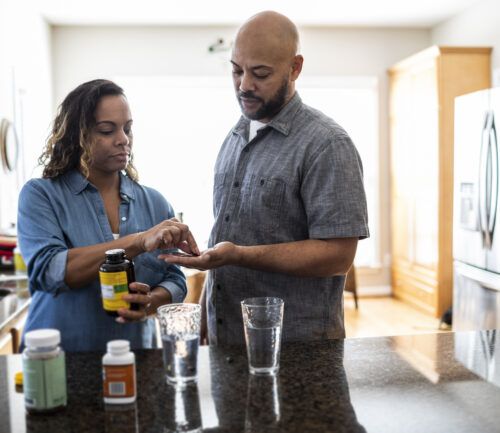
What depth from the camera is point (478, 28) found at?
503 cm

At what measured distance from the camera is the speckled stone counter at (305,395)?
3.10 ft

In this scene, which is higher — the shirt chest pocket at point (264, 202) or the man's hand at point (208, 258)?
the shirt chest pocket at point (264, 202)

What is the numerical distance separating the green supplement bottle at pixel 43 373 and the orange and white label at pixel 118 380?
0.24ft

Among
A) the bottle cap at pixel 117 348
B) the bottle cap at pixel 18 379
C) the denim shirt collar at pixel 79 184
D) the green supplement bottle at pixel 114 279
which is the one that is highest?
the denim shirt collar at pixel 79 184

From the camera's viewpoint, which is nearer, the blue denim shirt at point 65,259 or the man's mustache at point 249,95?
the blue denim shirt at point 65,259

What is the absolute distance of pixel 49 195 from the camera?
1480mm

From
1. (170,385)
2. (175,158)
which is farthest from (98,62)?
(170,385)

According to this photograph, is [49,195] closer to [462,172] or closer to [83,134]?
[83,134]

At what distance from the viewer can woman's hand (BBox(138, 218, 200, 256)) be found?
1.40m

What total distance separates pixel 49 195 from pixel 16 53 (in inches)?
126

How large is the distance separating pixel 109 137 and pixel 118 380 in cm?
75

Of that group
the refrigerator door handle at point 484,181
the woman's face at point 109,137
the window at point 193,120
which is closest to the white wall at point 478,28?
the window at point 193,120

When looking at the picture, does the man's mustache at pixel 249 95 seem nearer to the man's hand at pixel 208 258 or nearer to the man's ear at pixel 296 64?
the man's ear at pixel 296 64

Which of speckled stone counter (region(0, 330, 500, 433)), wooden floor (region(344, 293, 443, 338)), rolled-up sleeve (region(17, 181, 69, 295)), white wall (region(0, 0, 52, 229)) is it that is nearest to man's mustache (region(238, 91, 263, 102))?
rolled-up sleeve (region(17, 181, 69, 295))
